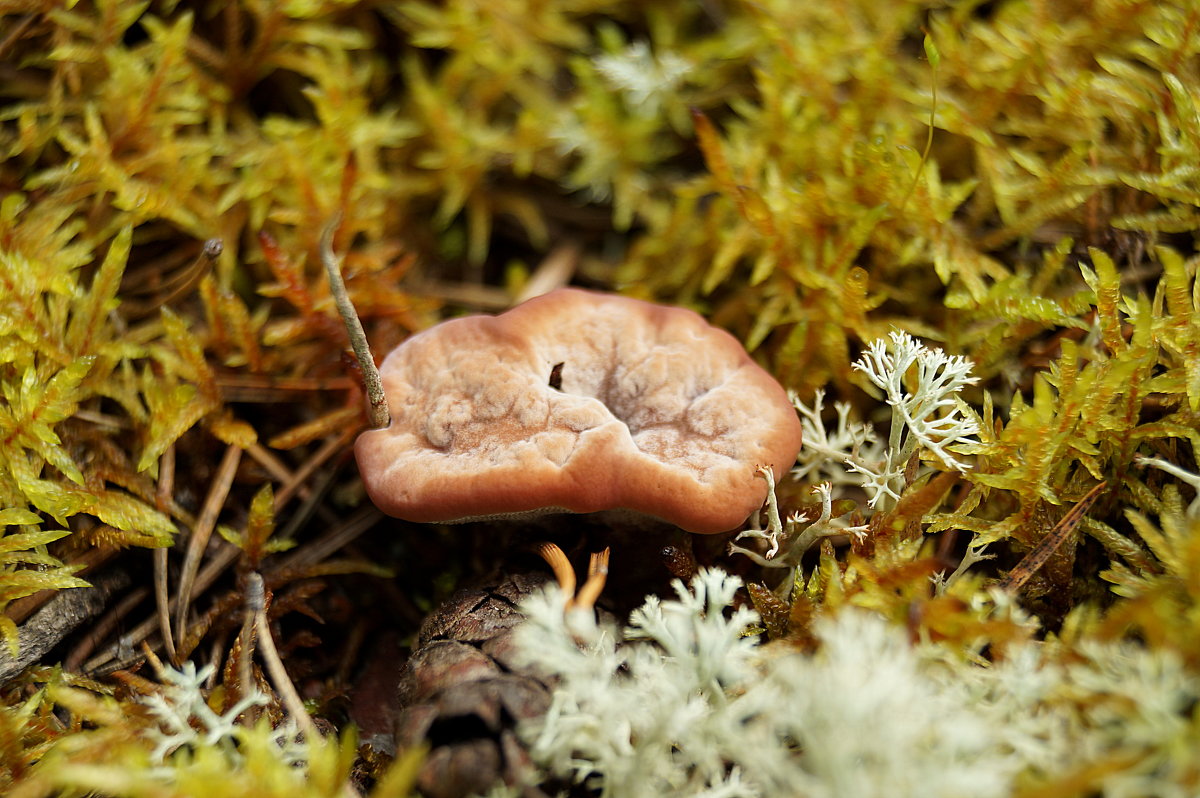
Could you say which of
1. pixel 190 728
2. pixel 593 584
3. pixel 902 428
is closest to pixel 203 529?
pixel 190 728

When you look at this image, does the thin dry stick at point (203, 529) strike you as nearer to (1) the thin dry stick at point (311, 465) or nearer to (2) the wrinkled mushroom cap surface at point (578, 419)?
(1) the thin dry stick at point (311, 465)

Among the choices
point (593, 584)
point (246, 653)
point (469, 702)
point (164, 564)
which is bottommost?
point (164, 564)

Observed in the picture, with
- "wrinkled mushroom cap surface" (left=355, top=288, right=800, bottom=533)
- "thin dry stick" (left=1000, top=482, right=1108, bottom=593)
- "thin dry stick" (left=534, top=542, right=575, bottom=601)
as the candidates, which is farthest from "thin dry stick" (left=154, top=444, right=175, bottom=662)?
"thin dry stick" (left=1000, top=482, right=1108, bottom=593)

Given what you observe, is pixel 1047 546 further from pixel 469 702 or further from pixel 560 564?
pixel 469 702

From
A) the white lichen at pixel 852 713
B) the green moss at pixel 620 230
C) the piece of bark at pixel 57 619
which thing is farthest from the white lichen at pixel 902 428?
the piece of bark at pixel 57 619

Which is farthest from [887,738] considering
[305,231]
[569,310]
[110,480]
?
[305,231]

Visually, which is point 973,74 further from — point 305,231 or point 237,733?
point 237,733
